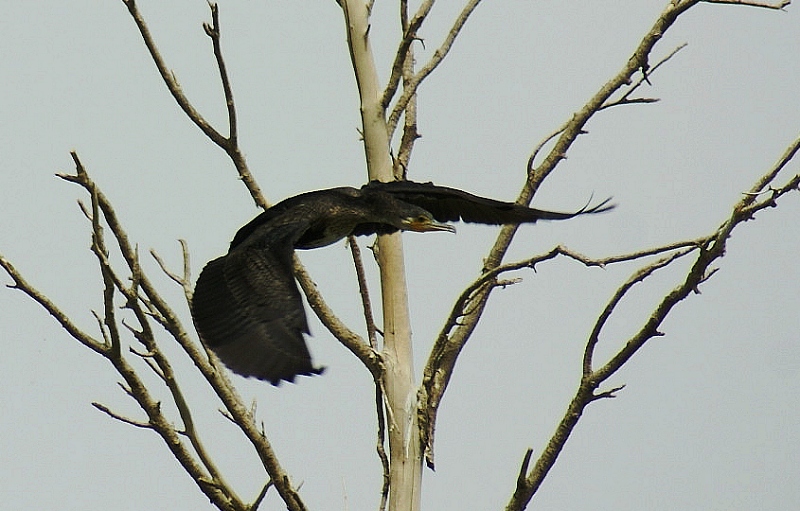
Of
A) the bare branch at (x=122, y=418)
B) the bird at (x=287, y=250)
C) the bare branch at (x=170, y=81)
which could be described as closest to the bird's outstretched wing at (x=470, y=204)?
the bird at (x=287, y=250)

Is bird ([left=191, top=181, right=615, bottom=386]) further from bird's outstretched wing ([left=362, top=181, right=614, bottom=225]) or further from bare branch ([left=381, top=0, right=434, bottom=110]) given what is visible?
bare branch ([left=381, top=0, right=434, bottom=110])

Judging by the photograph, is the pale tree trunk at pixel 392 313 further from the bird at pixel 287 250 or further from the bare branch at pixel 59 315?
the bare branch at pixel 59 315

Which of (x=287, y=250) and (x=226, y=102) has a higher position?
(x=226, y=102)

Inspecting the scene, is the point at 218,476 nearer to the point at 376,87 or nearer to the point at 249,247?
the point at 249,247

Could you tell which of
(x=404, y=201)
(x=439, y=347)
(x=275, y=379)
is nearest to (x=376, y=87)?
(x=404, y=201)

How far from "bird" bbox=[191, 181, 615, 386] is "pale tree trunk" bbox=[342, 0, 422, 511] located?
202 millimetres

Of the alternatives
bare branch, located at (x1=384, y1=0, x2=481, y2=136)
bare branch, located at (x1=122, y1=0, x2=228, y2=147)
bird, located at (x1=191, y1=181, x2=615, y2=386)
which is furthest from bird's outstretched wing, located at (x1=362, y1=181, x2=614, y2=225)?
bare branch, located at (x1=122, y1=0, x2=228, y2=147)

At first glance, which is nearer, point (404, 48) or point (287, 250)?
point (287, 250)

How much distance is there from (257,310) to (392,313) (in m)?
1.03

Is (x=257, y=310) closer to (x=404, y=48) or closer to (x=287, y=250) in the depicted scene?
(x=287, y=250)

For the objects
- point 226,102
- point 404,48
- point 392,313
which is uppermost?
point 404,48

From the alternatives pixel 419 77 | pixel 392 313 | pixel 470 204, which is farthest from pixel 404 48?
pixel 392 313

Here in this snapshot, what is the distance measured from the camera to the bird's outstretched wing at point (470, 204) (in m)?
4.67

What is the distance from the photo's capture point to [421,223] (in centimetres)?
462
